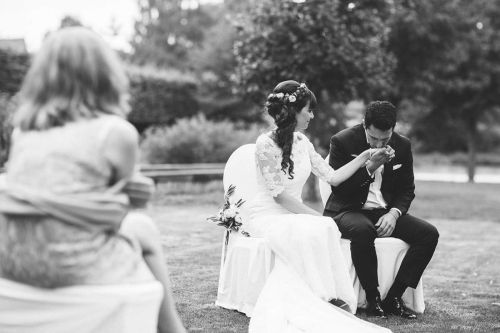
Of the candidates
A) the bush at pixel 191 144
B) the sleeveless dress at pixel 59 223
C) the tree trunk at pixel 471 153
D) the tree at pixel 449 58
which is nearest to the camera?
the sleeveless dress at pixel 59 223

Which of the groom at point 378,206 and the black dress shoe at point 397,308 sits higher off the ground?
the groom at point 378,206

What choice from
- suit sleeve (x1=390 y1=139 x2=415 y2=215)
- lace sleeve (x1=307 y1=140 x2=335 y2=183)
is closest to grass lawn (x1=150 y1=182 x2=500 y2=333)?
suit sleeve (x1=390 y1=139 x2=415 y2=215)

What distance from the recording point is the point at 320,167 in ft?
17.7

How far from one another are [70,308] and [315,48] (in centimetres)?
1026

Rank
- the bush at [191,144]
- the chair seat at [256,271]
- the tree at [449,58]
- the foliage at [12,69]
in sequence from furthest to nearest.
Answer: the tree at [449,58]
the foliage at [12,69]
the bush at [191,144]
the chair seat at [256,271]

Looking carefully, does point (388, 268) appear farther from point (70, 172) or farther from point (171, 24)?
point (171, 24)

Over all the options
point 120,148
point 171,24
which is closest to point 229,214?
point 120,148

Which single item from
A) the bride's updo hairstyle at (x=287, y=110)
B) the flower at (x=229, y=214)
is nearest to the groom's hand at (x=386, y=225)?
the bride's updo hairstyle at (x=287, y=110)

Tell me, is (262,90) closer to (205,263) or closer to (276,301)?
(205,263)

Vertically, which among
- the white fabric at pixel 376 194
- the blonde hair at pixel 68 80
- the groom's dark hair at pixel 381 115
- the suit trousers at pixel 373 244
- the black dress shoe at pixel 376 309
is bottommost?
the black dress shoe at pixel 376 309

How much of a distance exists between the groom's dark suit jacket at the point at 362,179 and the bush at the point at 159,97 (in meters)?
16.0

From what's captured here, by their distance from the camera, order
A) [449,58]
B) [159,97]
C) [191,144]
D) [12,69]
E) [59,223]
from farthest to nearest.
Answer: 1. [159,97]
2. [449,58]
3. [12,69]
4. [191,144]
5. [59,223]

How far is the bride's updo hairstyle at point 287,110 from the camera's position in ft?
16.9

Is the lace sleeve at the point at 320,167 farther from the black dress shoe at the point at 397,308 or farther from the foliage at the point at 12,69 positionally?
the foliage at the point at 12,69
